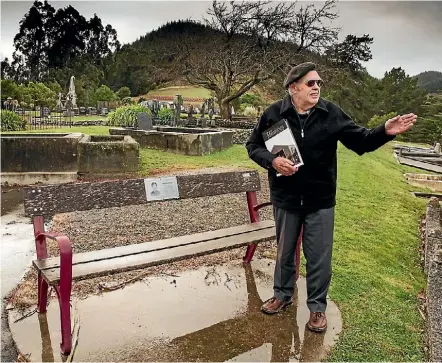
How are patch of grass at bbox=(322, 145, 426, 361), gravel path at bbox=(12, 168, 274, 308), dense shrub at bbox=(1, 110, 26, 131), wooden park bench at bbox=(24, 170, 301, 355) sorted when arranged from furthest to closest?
dense shrub at bbox=(1, 110, 26, 131), gravel path at bbox=(12, 168, 274, 308), patch of grass at bbox=(322, 145, 426, 361), wooden park bench at bbox=(24, 170, 301, 355)

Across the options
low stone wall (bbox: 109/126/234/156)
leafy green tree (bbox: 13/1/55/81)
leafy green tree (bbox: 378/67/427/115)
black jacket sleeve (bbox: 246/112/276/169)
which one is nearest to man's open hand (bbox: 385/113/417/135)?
black jacket sleeve (bbox: 246/112/276/169)

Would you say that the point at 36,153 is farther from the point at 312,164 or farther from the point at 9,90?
the point at 9,90

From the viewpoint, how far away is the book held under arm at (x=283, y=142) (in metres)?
3.38

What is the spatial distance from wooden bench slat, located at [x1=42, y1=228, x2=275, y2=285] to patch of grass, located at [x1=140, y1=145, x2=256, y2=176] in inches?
244

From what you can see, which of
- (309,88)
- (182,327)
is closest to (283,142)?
(309,88)

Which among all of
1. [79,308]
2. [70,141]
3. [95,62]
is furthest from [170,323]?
[95,62]

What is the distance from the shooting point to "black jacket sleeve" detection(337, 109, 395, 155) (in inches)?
129

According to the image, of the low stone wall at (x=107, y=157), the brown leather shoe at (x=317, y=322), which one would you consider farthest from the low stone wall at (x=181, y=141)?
the brown leather shoe at (x=317, y=322)

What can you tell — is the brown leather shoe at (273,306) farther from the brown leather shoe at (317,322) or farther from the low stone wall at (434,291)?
the low stone wall at (434,291)

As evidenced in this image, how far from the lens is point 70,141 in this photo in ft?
31.0

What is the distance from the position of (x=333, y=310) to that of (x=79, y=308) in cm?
200

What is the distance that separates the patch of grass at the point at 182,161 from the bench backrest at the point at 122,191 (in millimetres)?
5658

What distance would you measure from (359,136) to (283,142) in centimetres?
51

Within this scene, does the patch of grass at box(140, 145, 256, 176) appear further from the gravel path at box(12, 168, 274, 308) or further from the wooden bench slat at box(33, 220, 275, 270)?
the wooden bench slat at box(33, 220, 275, 270)
